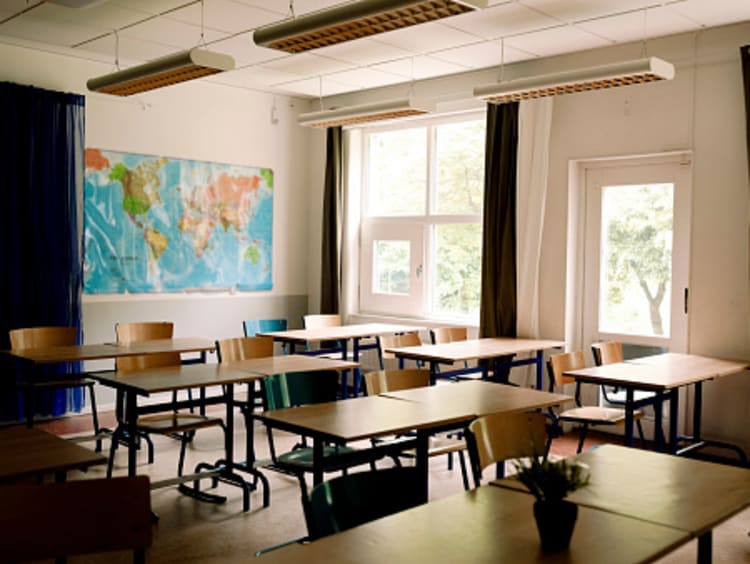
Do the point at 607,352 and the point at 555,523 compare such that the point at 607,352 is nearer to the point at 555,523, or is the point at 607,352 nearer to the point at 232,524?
the point at 232,524

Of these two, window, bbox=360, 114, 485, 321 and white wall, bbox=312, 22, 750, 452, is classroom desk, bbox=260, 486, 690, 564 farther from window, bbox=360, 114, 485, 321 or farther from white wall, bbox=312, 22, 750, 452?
window, bbox=360, 114, 485, 321

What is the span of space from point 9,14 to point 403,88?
3640 millimetres

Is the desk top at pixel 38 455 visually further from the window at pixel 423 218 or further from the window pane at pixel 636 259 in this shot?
the window at pixel 423 218

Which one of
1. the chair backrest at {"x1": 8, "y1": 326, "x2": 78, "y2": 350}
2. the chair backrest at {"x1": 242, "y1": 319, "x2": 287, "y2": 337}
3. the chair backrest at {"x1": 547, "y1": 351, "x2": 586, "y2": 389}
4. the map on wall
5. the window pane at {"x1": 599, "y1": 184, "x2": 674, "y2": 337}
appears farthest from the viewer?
the chair backrest at {"x1": 242, "y1": 319, "x2": 287, "y2": 337}

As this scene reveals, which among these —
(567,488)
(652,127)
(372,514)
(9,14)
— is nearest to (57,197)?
(9,14)

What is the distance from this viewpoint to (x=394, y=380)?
4434 mm

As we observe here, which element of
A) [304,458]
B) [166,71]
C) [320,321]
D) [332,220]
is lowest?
[304,458]

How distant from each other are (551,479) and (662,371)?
3.42 metres

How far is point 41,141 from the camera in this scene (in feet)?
22.2

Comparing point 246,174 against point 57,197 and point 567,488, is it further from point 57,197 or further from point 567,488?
point 567,488

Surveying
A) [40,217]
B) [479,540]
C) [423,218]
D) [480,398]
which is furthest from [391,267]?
[479,540]

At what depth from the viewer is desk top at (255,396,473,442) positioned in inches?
129

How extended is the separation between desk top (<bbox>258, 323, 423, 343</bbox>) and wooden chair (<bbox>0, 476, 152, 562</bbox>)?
4.24 m

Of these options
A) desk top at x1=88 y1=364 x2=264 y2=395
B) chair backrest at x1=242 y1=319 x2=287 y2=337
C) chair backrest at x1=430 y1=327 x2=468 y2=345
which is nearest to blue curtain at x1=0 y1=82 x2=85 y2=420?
chair backrest at x1=242 y1=319 x2=287 y2=337
